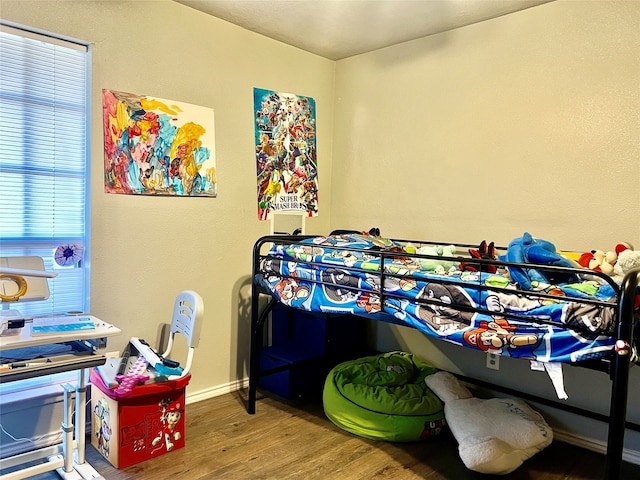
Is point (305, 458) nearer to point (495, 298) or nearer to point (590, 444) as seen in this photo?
point (495, 298)

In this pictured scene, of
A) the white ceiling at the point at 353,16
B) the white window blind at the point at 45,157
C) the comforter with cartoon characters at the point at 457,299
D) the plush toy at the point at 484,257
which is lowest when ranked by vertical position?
the comforter with cartoon characters at the point at 457,299

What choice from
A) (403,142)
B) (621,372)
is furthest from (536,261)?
(403,142)

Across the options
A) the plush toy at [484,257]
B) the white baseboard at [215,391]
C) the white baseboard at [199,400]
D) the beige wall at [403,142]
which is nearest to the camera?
the plush toy at [484,257]

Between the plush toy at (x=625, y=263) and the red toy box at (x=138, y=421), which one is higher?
the plush toy at (x=625, y=263)

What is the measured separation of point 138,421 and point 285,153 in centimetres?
185

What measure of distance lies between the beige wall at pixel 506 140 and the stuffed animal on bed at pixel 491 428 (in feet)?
0.87

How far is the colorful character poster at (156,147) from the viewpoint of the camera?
244cm

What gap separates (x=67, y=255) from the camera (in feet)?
7.72

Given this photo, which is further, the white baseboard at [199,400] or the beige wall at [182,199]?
the beige wall at [182,199]

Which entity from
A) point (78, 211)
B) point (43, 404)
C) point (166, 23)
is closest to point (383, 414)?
point (43, 404)

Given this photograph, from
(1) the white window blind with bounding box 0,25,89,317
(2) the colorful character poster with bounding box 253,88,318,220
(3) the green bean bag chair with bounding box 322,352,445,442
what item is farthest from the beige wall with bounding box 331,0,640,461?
(1) the white window blind with bounding box 0,25,89,317

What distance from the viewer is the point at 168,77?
8.57ft

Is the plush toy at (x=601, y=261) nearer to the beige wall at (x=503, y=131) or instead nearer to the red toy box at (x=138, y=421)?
the beige wall at (x=503, y=131)

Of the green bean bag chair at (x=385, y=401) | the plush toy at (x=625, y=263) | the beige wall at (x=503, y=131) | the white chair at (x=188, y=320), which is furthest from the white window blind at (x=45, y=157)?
the plush toy at (x=625, y=263)
